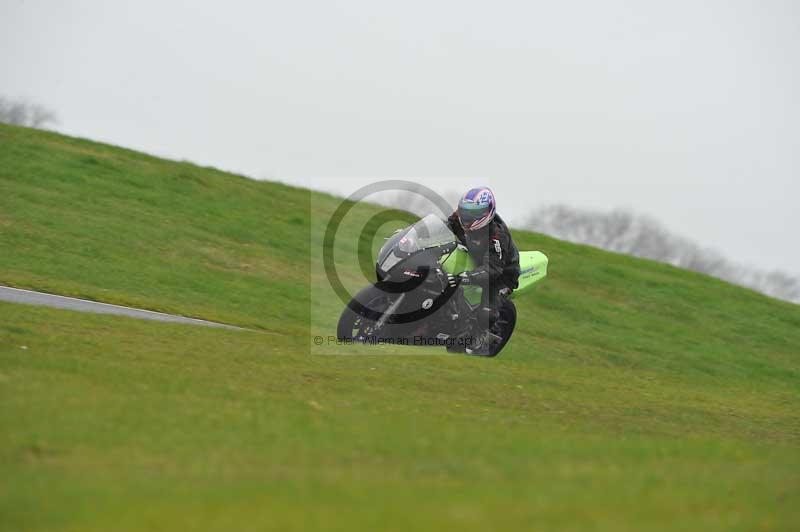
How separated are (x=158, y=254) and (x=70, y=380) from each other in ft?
42.2

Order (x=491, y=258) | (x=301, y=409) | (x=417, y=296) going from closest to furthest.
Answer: (x=301, y=409)
(x=417, y=296)
(x=491, y=258)

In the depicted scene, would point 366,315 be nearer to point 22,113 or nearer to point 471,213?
point 471,213

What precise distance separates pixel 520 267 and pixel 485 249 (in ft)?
3.48

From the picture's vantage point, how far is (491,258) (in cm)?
1298

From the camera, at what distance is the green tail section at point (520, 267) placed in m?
12.8

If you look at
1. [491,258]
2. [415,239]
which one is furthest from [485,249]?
[415,239]

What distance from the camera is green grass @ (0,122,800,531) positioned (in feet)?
17.0

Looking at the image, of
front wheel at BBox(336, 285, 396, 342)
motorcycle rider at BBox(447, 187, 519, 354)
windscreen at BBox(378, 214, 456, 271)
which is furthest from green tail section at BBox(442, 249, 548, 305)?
front wheel at BBox(336, 285, 396, 342)

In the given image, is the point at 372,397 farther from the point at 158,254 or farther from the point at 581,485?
the point at 158,254

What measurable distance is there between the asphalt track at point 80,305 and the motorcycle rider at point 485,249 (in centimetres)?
408

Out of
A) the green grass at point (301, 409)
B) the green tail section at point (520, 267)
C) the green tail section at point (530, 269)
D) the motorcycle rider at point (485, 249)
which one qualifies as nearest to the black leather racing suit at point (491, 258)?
the motorcycle rider at point (485, 249)

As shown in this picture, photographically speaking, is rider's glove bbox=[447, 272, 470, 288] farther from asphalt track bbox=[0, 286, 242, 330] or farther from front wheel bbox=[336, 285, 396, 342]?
asphalt track bbox=[0, 286, 242, 330]

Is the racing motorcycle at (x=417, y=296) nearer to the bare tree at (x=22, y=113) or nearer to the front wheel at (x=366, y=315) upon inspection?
the front wheel at (x=366, y=315)

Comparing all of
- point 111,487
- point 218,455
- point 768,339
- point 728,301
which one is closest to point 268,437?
point 218,455
